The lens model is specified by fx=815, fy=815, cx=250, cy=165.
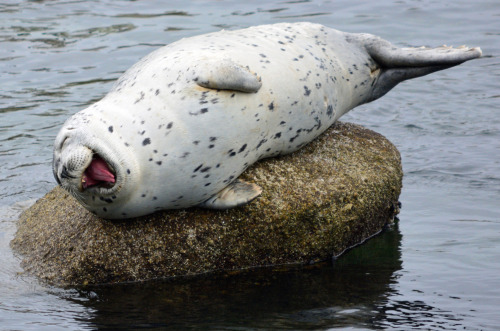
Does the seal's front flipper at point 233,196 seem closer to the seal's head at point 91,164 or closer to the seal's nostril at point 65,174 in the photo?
the seal's head at point 91,164

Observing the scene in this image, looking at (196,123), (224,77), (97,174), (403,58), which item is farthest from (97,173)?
(403,58)

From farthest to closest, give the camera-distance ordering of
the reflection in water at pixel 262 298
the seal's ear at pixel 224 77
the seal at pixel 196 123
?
1. the seal's ear at pixel 224 77
2. the seal at pixel 196 123
3. the reflection in water at pixel 262 298

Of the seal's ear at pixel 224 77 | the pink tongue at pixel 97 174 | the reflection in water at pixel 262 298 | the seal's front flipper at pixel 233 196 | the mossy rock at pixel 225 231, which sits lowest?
the reflection in water at pixel 262 298

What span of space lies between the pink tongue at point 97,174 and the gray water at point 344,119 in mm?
791

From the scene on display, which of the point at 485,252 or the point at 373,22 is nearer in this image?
the point at 485,252

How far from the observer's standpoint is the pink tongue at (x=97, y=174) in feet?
16.8

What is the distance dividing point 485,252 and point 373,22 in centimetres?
777

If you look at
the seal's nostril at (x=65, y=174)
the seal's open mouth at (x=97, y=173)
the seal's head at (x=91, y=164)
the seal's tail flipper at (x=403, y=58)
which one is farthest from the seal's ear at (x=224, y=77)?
the seal's tail flipper at (x=403, y=58)

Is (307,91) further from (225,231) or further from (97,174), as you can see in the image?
(97,174)

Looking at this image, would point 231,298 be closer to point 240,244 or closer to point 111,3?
point 240,244

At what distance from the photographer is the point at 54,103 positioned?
32.8 ft

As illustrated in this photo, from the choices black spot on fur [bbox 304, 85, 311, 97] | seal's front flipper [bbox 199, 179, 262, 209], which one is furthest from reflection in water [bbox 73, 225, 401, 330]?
black spot on fur [bbox 304, 85, 311, 97]

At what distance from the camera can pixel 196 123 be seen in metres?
5.46

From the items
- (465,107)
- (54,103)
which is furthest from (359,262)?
(54,103)
